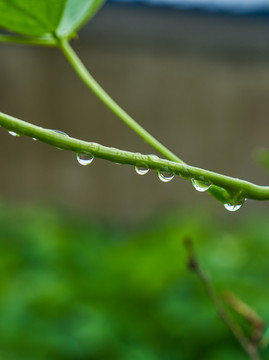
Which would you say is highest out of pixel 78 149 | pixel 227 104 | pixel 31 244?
pixel 227 104

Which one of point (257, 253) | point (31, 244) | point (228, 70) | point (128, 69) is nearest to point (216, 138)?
point (228, 70)

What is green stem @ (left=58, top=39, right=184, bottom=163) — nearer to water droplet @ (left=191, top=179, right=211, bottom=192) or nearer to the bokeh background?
water droplet @ (left=191, top=179, right=211, bottom=192)

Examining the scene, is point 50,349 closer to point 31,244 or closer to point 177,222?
point 31,244

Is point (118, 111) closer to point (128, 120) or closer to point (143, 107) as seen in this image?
point (128, 120)

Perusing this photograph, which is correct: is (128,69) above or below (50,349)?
above

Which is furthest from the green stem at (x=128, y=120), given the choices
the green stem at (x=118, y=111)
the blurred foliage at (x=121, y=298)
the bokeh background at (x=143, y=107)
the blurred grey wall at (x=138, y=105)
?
the blurred grey wall at (x=138, y=105)

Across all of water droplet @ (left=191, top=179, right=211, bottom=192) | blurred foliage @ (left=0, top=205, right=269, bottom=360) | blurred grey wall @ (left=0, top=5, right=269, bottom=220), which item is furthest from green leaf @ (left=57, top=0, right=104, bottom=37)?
blurred grey wall @ (left=0, top=5, right=269, bottom=220)

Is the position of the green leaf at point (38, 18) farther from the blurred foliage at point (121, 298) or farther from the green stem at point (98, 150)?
the blurred foliage at point (121, 298)
